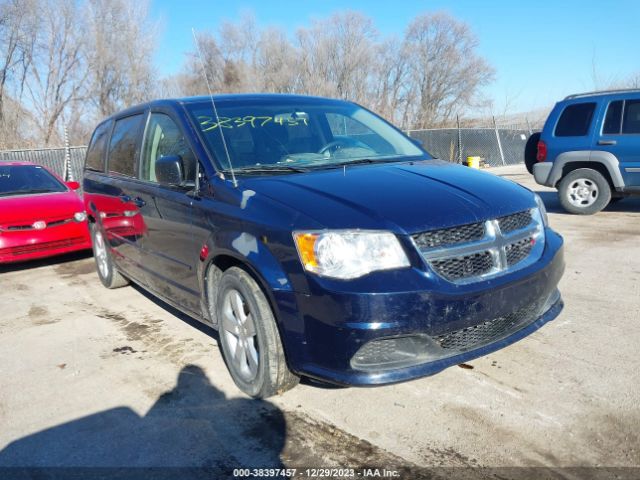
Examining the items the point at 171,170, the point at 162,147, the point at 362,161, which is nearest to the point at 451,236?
the point at 362,161

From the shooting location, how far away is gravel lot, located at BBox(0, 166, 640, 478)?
2.62 metres

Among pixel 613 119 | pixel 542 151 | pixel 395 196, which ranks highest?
pixel 613 119

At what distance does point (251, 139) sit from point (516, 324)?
207 cm

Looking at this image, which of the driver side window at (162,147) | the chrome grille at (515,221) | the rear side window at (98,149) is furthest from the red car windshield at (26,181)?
the chrome grille at (515,221)

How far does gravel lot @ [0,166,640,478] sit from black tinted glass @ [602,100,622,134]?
4540mm

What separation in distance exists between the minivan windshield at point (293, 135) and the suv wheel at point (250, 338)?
2.62ft

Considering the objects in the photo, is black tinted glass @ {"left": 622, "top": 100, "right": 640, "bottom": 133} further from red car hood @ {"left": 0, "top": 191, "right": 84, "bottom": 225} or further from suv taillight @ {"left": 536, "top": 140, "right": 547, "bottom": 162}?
red car hood @ {"left": 0, "top": 191, "right": 84, "bottom": 225}

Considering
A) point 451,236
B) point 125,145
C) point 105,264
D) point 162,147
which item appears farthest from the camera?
point 105,264

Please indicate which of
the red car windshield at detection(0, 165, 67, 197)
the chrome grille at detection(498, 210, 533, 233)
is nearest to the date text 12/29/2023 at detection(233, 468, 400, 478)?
the chrome grille at detection(498, 210, 533, 233)

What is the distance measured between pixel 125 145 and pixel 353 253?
3035 millimetres

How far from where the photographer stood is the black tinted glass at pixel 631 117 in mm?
7934

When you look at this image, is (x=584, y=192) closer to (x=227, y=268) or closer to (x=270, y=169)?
(x=270, y=169)

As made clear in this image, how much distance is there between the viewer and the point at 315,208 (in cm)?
279

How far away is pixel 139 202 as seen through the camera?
431 centimetres
